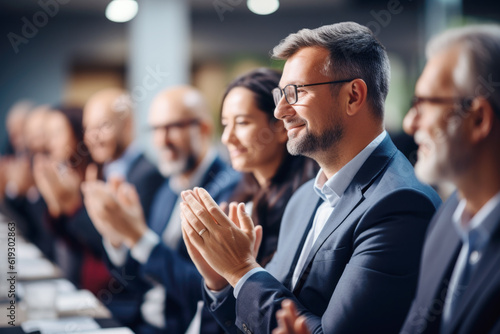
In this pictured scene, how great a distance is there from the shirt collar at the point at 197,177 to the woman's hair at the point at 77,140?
1.02m

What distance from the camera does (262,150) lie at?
81.0 inches

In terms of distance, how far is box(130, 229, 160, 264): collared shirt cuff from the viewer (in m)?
2.74

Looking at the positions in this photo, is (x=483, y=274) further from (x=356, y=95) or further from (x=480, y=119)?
(x=356, y=95)

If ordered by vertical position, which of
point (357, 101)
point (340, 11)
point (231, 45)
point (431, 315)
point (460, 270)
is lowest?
point (431, 315)

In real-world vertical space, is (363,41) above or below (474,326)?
above

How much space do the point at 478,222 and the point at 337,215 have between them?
0.42 m

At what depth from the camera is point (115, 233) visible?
299 cm

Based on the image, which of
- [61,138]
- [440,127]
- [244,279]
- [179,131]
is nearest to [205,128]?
[179,131]

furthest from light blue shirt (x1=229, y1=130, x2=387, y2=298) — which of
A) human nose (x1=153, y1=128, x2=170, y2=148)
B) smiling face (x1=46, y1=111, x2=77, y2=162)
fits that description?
smiling face (x1=46, y1=111, x2=77, y2=162)

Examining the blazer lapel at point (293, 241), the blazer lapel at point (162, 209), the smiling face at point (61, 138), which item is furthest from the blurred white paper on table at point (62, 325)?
the smiling face at point (61, 138)

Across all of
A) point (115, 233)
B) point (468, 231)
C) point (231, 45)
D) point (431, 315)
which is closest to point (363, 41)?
point (468, 231)

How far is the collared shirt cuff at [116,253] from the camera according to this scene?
301 centimetres

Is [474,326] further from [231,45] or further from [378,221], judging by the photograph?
[231,45]

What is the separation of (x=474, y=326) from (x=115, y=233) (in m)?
2.18
